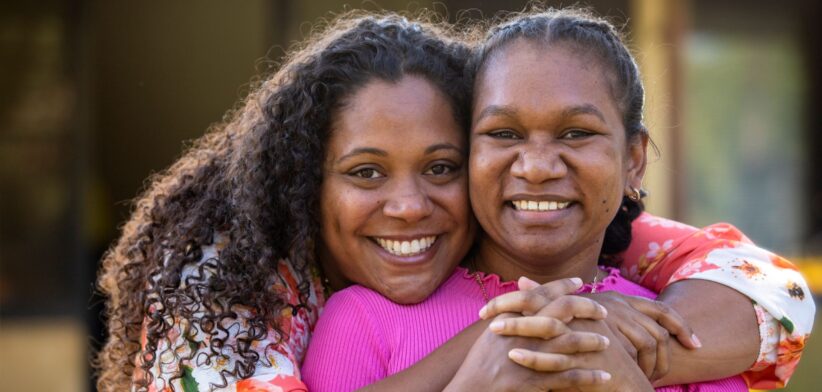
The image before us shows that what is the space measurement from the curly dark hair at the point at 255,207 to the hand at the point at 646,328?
58cm

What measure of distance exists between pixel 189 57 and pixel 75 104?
7.59 ft

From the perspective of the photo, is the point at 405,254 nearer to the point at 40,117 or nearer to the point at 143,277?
the point at 143,277

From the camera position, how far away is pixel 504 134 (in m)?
2.51

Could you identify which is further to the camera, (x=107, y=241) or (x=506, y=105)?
(x=107, y=241)

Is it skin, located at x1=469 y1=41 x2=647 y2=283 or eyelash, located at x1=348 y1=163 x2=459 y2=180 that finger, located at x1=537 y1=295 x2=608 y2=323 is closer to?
skin, located at x1=469 y1=41 x2=647 y2=283

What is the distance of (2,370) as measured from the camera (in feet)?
19.0

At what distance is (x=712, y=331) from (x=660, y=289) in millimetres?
346

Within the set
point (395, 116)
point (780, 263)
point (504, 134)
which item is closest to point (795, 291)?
point (780, 263)

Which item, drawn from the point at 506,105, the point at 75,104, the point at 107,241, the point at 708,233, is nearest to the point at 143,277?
the point at 506,105

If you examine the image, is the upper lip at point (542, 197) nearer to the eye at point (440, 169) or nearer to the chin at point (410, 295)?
the eye at point (440, 169)

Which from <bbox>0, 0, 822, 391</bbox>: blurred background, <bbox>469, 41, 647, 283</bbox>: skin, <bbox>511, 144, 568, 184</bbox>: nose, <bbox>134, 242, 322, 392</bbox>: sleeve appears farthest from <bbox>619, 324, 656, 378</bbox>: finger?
<bbox>0, 0, 822, 391</bbox>: blurred background

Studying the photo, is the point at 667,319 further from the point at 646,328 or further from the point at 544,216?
the point at 544,216

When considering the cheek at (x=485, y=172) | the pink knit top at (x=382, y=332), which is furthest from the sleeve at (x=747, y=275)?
the cheek at (x=485, y=172)

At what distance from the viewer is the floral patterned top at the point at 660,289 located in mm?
2389
